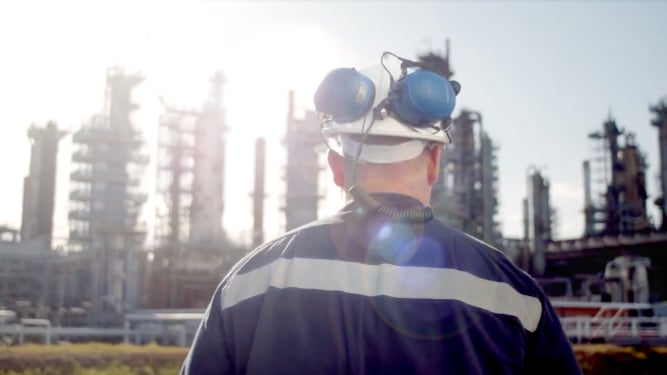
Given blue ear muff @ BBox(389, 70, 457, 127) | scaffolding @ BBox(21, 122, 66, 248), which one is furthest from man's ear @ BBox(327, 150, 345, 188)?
scaffolding @ BBox(21, 122, 66, 248)

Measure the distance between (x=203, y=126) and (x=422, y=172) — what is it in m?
54.3

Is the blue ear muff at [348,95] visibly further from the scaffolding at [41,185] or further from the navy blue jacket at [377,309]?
the scaffolding at [41,185]

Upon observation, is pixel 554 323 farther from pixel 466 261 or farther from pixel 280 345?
pixel 280 345

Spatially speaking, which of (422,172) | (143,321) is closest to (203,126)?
(143,321)

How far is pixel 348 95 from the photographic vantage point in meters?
2.29

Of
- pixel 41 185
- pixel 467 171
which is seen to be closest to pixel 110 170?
pixel 41 185

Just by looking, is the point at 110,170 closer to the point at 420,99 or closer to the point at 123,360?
the point at 123,360

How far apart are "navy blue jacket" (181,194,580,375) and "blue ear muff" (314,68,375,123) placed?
0.34 meters

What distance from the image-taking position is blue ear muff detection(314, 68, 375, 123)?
229 cm

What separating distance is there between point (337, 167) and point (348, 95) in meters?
0.26

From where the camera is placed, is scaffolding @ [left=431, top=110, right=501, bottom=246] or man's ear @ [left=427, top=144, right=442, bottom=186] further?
scaffolding @ [left=431, top=110, right=501, bottom=246]

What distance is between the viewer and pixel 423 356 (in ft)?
6.27

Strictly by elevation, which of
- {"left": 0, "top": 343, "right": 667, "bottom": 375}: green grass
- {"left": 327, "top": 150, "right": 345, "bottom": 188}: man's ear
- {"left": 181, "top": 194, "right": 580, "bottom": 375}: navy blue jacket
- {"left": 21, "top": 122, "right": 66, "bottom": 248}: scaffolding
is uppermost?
{"left": 21, "top": 122, "right": 66, "bottom": 248}: scaffolding

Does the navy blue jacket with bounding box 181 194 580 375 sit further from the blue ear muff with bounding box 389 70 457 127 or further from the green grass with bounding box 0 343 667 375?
the green grass with bounding box 0 343 667 375
